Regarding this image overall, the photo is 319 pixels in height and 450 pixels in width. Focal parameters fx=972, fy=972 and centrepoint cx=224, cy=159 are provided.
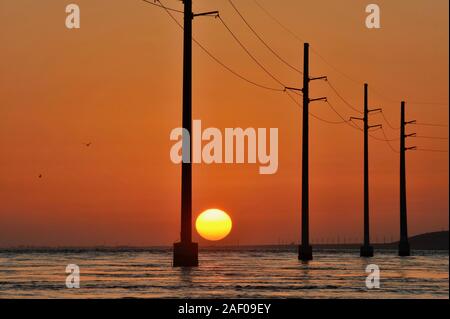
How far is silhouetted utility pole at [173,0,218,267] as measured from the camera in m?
46.8

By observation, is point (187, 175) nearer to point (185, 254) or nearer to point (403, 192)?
point (185, 254)

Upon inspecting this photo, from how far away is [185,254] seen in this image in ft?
158

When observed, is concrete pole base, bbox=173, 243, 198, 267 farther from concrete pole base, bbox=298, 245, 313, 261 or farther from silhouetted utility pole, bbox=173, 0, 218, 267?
concrete pole base, bbox=298, 245, 313, 261

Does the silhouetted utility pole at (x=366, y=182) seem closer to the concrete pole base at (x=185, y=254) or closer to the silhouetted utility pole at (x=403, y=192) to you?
the silhouetted utility pole at (x=403, y=192)

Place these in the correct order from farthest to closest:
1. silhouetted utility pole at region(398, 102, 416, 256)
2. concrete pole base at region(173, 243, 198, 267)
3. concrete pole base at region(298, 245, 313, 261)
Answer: silhouetted utility pole at region(398, 102, 416, 256) → concrete pole base at region(298, 245, 313, 261) → concrete pole base at region(173, 243, 198, 267)

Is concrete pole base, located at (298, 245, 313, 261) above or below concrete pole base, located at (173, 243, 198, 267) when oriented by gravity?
below

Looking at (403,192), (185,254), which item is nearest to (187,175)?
(185,254)

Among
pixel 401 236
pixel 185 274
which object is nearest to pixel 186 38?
pixel 185 274

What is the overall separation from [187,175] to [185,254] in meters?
4.21

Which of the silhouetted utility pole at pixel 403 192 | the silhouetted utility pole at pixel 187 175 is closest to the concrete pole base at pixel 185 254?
the silhouetted utility pole at pixel 187 175

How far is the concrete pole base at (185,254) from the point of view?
48.1m

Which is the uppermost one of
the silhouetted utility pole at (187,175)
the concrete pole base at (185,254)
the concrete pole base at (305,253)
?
the silhouetted utility pole at (187,175)

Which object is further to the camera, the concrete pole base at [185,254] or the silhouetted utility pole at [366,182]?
the silhouetted utility pole at [366,182]

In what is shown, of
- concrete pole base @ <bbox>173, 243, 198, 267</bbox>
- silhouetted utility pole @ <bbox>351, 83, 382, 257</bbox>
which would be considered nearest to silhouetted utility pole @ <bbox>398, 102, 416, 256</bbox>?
silhouetted utility pole @ <bbox>351, 83, 382, 257</bbox>
